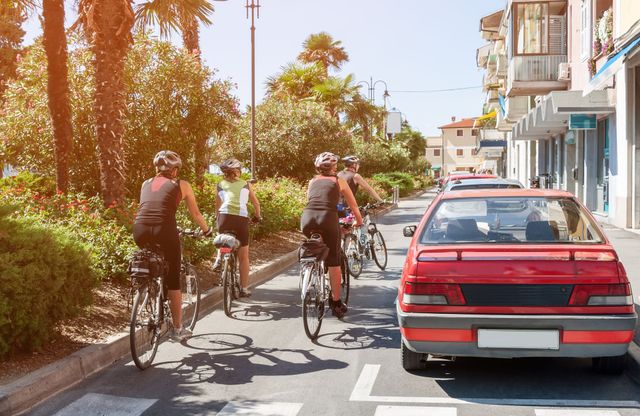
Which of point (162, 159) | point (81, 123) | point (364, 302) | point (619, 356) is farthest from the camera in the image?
point (81, 123)

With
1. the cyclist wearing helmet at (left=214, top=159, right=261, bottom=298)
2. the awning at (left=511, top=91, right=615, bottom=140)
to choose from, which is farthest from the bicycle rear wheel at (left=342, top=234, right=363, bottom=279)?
the awning at (left=511, top=91, right=615, bottom=140)

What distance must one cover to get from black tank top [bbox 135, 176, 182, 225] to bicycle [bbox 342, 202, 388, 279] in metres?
4.28

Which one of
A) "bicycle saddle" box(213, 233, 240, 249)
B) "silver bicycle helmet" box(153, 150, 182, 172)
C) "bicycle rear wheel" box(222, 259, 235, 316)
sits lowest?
"bicycle rear wheel" box(222, 259, 235, 316)

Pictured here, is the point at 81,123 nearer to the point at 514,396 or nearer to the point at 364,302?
the point at 364,302

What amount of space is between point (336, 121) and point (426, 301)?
24.6 m

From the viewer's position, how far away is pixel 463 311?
498cm

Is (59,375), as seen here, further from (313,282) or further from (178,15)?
(178,15)

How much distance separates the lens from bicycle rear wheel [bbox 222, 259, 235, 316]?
8016 millimetres

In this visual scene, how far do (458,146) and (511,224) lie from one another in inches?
5240

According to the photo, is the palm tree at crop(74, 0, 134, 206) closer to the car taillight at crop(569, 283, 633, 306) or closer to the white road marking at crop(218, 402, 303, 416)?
the white road marking at crop(218, 402, 303, 416)

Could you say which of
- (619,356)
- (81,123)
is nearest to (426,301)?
(619,356)

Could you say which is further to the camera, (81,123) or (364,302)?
(81,123)

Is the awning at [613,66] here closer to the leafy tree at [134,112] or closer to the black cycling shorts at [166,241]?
the leafy tree at [134,112]

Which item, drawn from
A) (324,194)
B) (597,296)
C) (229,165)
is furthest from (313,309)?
(597,296)
